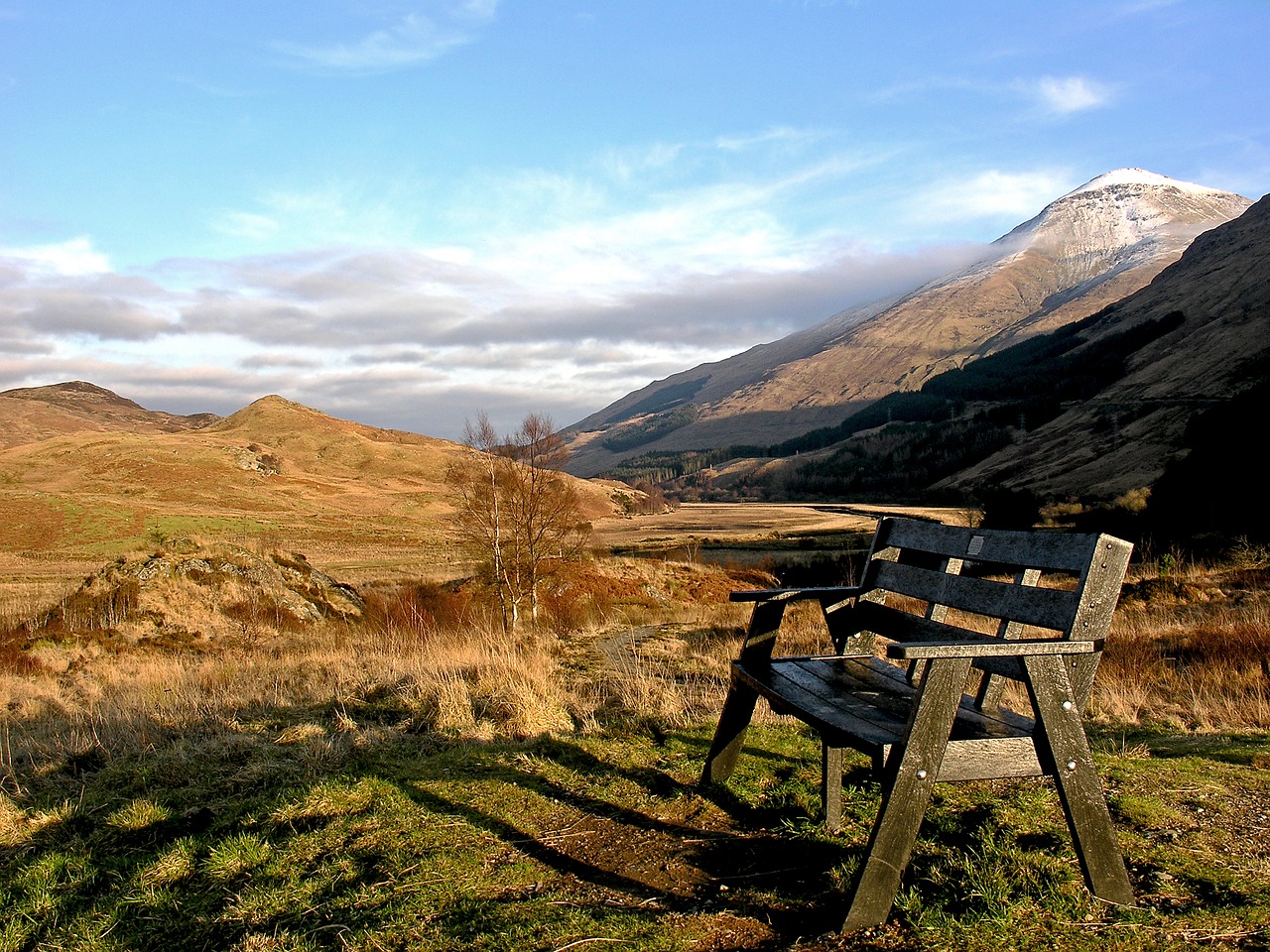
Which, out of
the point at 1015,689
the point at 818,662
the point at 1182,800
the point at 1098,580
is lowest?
the point at 1015,689

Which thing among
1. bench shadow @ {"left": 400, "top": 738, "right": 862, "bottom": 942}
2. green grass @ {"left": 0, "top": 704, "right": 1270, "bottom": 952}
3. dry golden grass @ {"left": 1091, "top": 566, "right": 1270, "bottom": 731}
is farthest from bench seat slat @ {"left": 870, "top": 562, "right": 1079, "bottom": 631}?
dry golden grass @ {"left": 1091, "top": 566, "right": 1270, "bottom": 731}

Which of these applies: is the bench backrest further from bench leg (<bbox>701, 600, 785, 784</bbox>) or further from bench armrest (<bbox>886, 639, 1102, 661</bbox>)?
bench leg (<bbox>701, 600, 785, 784</bbox>)

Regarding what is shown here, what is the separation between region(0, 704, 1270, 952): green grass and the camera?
3.15m

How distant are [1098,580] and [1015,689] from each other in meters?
5.26

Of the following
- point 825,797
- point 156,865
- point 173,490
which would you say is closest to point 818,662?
point 825,797

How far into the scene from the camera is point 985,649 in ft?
10.1

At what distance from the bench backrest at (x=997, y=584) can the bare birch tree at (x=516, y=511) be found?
1888 cm

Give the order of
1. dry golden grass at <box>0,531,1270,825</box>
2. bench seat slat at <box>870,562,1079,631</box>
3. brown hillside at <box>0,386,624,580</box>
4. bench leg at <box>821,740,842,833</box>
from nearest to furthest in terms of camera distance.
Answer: bench seat slat at <box>870,562,1079,631</box> < bench leg at <box>821,740,842,833</box> < dry golden grass at <box>0,531,1270,825</box> < brown hillside at <box>0,386,624,580</box>

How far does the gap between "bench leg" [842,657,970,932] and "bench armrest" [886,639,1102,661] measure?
63mm

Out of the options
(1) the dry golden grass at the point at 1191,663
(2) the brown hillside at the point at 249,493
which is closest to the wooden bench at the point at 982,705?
(1) the dry golden grass at the point at 1191,663

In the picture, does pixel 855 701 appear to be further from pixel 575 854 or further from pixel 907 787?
pixel 575 854

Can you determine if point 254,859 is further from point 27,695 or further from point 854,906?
point 27,695

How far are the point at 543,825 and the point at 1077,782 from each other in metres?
2.65

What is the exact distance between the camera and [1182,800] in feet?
14.0
